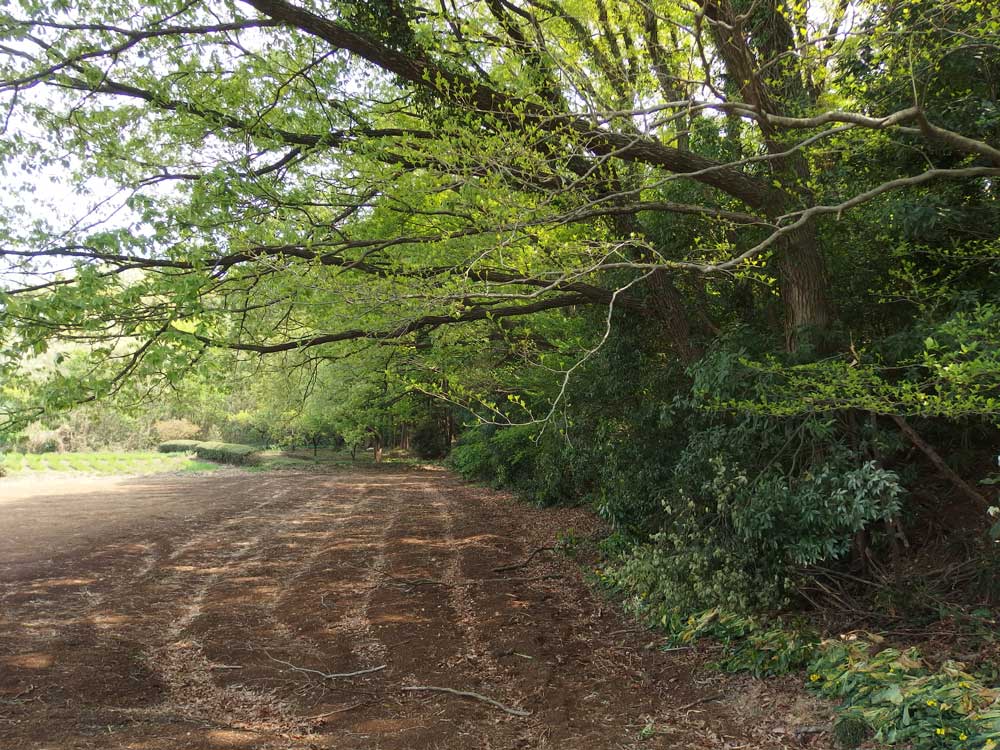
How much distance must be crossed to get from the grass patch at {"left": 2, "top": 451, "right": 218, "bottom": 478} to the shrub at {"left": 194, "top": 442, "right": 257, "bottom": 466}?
Result: 50.9 inches

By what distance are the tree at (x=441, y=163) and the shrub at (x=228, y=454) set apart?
24.9 metres

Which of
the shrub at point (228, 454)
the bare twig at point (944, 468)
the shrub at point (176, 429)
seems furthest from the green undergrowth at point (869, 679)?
the shrub at point (176, 429)

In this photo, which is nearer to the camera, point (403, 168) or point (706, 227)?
point (403, 168)

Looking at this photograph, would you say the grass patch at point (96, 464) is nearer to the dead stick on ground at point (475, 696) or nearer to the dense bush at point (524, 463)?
the dense bush at point (524, 463)

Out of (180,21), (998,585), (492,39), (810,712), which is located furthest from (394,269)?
(998,585)

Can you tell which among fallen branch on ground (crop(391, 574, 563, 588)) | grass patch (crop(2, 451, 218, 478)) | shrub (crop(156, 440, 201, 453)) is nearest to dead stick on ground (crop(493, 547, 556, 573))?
fallen branch on ground (crop(391, 574, 563, 588))

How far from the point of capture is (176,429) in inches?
1534

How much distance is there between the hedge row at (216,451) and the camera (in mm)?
31156

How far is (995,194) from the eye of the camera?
586 centimetres

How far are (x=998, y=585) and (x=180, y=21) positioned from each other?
9163 millimetres

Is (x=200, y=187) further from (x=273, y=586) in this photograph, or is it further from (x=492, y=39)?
(x=273, y=586)

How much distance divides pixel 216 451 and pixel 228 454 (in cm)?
87

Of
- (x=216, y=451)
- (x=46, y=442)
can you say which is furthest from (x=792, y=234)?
(x=46, y=442)

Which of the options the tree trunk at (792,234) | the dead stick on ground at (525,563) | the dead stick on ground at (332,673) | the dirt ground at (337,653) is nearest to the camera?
the dirt ground at (337,653)
